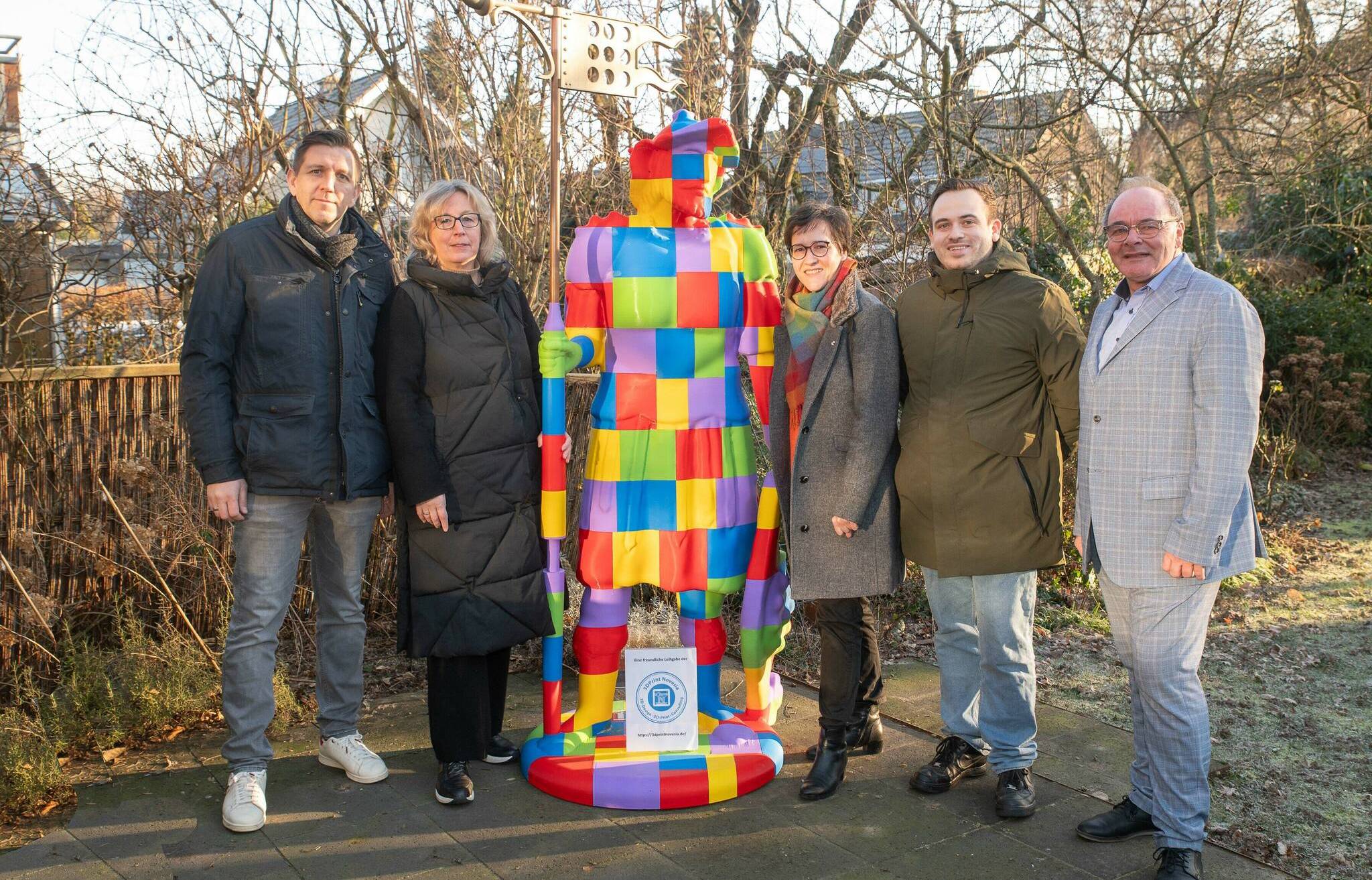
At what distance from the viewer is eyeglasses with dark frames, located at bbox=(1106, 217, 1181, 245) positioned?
2783 millimetres

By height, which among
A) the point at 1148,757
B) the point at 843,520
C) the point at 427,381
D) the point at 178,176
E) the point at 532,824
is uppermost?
the point at 178,176

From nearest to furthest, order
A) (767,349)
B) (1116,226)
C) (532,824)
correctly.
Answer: (1116,226)
(532,824)
(767,349)

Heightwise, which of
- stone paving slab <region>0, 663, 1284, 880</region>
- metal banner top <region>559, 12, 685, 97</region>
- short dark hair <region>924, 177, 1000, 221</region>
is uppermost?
metal banner top <region>559, 12, 685, 97</region>

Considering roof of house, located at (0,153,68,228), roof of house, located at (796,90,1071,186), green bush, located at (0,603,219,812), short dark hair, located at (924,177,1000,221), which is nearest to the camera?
short dark hair, located at (924,177,1000,221)

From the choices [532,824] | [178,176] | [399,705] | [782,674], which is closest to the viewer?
[532,824]

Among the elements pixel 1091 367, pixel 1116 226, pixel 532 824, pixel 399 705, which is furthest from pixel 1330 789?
pixel 399 705

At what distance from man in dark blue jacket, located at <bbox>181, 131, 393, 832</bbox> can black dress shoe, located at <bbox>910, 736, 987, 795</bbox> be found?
194 cm

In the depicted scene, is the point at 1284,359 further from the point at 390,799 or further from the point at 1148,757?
the point at 390,799

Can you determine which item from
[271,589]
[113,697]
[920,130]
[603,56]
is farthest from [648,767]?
[920,130]

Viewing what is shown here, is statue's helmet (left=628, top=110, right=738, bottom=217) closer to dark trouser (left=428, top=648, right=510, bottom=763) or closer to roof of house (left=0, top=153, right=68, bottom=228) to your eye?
dark trouser (left=428, top=648, right=510, bottom=763)

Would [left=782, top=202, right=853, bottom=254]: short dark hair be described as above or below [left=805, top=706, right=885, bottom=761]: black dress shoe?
above

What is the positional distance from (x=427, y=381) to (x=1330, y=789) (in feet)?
10.5

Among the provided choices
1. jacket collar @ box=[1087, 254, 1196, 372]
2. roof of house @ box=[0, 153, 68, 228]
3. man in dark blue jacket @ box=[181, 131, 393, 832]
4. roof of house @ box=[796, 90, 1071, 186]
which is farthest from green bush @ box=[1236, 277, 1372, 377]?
roof of house @ box=[0, 153, 68, 228]

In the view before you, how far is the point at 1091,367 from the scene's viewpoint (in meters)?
2.91
